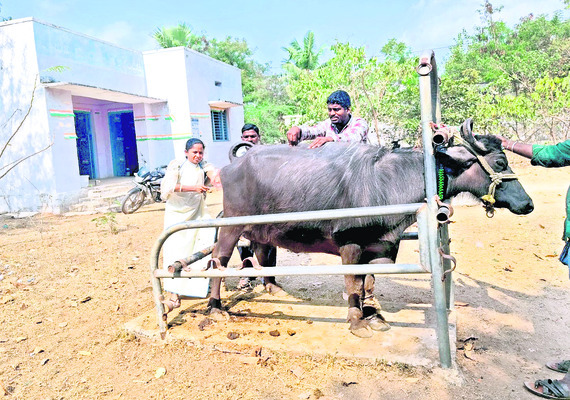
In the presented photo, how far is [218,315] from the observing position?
143 inches

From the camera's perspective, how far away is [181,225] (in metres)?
3.00

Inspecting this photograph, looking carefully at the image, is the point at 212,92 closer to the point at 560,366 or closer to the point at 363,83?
the point at 363,83

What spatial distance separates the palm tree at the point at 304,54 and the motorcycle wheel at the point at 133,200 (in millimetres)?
22453

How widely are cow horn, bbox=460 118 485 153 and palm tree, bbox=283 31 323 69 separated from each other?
29006mm

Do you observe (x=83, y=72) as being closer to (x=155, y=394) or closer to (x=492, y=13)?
(x=155, y=394)

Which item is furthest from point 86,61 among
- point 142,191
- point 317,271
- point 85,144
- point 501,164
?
point 501,164

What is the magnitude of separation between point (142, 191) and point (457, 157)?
9339 millimetres

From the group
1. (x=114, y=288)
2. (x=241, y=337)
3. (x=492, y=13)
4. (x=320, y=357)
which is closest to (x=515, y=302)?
(x=320, y=357)

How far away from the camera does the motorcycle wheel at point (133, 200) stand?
412 inches

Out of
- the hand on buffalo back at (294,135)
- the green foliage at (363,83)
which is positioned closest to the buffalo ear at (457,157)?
the hand on buffalo back at (294,135)

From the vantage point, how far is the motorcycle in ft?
34.6

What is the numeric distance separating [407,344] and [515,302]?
164cm

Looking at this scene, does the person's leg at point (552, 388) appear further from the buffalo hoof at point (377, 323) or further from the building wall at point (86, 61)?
the building wall at point (86, 61)

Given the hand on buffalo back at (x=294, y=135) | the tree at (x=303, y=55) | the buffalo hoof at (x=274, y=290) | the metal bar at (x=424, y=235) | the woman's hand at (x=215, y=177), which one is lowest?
the buffalo hoof at (x=274, y=290)
